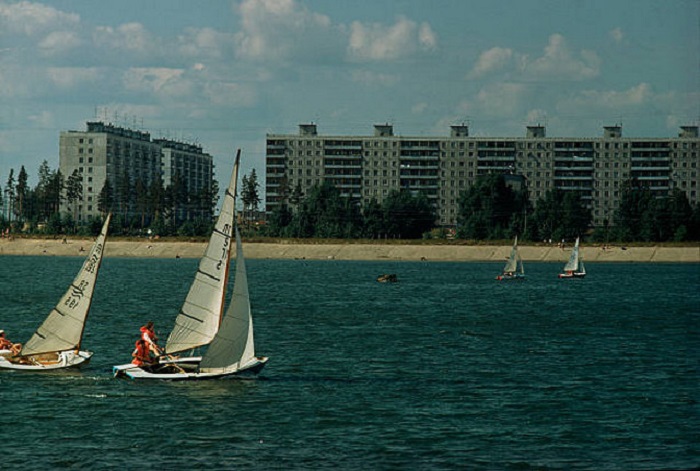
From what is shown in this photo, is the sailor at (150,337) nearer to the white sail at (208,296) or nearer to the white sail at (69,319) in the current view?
the white sail at (208,296)

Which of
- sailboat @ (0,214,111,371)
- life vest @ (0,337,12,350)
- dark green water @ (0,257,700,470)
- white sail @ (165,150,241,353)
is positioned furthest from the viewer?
life vest @ (0,337,12,350)

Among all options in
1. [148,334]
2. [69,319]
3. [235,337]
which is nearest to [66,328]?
[69,319]

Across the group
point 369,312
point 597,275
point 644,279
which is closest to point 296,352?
point 369,312

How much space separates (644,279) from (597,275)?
57.6 ft

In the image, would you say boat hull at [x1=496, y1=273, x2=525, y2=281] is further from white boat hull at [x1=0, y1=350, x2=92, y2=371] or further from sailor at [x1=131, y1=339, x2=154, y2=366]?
sailor at [x1=131, y1=339, x2=154, y2=366]

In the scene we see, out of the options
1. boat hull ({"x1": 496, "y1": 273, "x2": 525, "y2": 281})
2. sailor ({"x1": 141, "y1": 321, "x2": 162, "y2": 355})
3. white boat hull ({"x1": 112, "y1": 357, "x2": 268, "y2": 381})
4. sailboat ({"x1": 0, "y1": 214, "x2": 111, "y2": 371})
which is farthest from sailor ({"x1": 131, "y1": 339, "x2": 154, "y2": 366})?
boat hull ({"x1": 496, "y1": 273, "x2": 525, "y2": 281})

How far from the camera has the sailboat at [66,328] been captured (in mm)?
55062

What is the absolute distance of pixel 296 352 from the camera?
224 ft

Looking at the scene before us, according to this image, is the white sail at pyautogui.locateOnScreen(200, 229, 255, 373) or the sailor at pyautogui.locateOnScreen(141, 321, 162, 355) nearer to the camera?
the white sail at pyautogui.locateOnScreen(200, 229, 255, 373)

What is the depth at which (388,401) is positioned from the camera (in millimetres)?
49812

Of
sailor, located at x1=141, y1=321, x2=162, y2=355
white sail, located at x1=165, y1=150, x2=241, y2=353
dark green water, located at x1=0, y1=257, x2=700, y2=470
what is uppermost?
white sail, located at x1=165, y1=150, x2=241, y2=353

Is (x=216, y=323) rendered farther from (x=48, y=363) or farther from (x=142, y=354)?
(x=48, y=363)

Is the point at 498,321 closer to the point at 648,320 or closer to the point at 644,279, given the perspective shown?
the point at 648,320

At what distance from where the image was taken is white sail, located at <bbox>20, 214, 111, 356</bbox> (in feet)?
181
